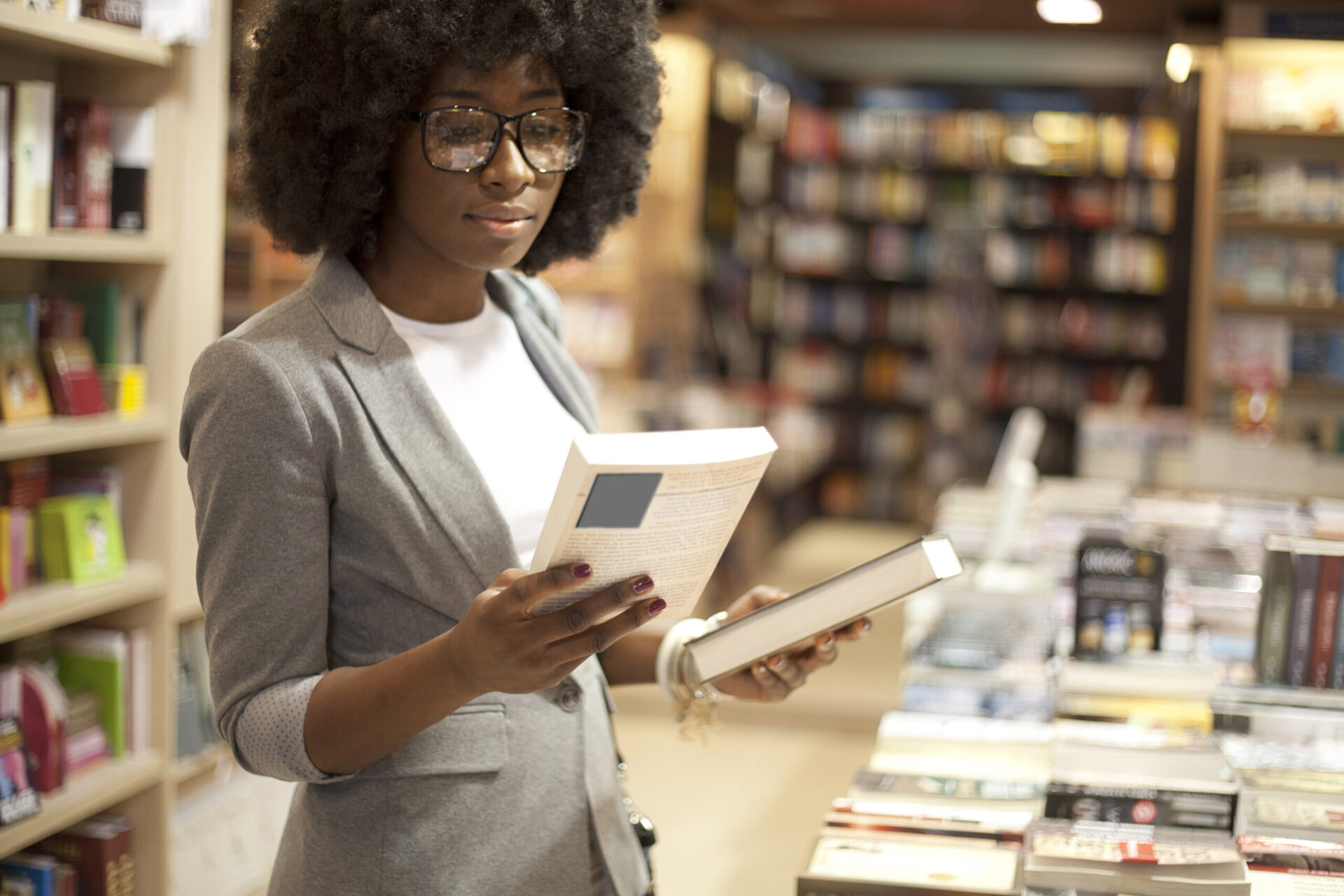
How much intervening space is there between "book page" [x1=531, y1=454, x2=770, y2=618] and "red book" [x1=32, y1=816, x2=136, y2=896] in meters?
2.12

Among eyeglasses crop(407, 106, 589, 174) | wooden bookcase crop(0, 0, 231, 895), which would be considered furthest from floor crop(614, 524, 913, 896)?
eyeglasses crop(407, 106, 589, 174)

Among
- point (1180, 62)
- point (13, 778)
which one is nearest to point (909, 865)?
point (13, 778)

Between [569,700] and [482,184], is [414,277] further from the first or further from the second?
[569,700]

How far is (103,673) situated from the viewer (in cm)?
265

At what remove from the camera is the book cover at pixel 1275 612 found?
1850 millimetres

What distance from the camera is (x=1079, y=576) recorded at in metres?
2.00

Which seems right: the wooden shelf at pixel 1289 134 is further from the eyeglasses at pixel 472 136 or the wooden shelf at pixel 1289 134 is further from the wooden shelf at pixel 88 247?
the eyeglasses at pixel 472 136

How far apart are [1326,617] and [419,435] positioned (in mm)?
1408

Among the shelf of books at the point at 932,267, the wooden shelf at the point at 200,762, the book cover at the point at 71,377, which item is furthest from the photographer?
the shelf of books at the point at 932,267

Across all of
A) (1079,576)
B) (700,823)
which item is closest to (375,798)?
(1079,576)

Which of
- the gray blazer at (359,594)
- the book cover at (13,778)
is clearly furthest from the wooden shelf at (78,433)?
the gray blazer at (359,594)

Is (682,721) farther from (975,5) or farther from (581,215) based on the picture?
(975,5)

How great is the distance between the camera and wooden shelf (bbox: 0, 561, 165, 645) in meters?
2.31

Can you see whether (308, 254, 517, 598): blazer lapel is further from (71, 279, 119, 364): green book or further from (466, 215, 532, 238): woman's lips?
(71, 279, 119, 364): green book
